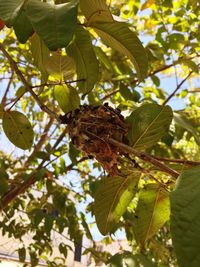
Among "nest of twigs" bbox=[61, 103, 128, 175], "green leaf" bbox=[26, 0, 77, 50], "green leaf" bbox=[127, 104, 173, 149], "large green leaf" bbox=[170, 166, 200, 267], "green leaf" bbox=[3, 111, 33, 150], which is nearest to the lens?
"large green leaf" bbox=[170, 166, 200, 267]

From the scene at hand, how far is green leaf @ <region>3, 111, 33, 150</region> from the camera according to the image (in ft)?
2.84

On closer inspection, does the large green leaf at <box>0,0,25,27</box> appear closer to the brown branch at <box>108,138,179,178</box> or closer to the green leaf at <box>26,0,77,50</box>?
the green leaf at <box>26,0,77,50</box>

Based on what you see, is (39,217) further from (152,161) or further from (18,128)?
(152,161)

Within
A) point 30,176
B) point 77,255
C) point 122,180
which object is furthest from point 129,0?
point 77,255

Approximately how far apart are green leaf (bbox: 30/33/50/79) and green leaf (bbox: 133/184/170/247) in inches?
10.7

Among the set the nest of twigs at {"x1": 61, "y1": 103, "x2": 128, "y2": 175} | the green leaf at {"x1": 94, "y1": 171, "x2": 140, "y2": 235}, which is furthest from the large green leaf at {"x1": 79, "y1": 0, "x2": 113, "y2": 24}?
the green leaf at {"x1": 94, "y1": 171, "x2": 140, "y2": 235}

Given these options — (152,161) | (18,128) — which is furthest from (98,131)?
(18,128)

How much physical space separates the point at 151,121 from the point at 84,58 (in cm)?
16

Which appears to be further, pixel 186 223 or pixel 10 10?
pixel 10 10

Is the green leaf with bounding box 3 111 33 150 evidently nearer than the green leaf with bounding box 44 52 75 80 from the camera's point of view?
No

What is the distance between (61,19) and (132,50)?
215 mm

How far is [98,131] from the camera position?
590mm

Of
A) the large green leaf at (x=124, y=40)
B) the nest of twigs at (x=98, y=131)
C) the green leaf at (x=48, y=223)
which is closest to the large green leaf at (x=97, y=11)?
the large green leaf at (x=124, y=40)

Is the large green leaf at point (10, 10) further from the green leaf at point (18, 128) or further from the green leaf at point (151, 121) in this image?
the green leaf at point (18, 128)
